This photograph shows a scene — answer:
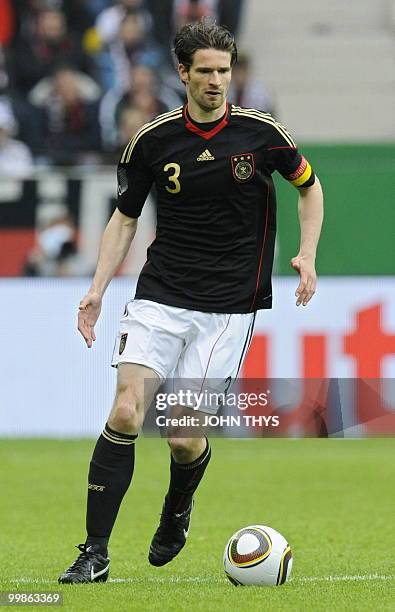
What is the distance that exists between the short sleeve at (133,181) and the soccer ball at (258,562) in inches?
61.8

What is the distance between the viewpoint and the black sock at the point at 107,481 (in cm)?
567

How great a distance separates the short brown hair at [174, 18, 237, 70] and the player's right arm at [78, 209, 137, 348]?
795 millimetres

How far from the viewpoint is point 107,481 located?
572 centimetres

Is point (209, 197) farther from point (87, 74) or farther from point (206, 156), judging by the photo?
point (87, 74)

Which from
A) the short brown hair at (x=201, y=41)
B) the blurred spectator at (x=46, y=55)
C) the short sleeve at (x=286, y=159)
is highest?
the short brown hair at (x=201, y=41)

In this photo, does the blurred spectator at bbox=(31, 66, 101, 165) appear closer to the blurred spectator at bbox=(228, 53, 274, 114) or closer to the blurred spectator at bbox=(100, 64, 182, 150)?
the blurred spectator at bbox=(100, 64, 182, 150)

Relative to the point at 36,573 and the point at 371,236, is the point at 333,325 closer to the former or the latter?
the point at 371,236

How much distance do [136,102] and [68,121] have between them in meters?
0.94

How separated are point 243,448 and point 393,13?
28.8 ft

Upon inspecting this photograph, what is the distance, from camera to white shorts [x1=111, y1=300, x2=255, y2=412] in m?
5.79

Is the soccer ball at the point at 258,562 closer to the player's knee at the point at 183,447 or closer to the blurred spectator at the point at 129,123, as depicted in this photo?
the player's knee at the point at 183,447

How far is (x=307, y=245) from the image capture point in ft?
19.1

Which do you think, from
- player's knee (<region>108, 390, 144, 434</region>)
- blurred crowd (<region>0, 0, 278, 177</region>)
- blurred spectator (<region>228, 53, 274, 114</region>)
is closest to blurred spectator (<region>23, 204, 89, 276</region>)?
blurred crowd (<region>0, 0, 278, 177</region>)

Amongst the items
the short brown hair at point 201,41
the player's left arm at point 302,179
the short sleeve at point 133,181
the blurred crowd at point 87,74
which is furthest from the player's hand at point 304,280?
the blurred crowd at point 87,74
